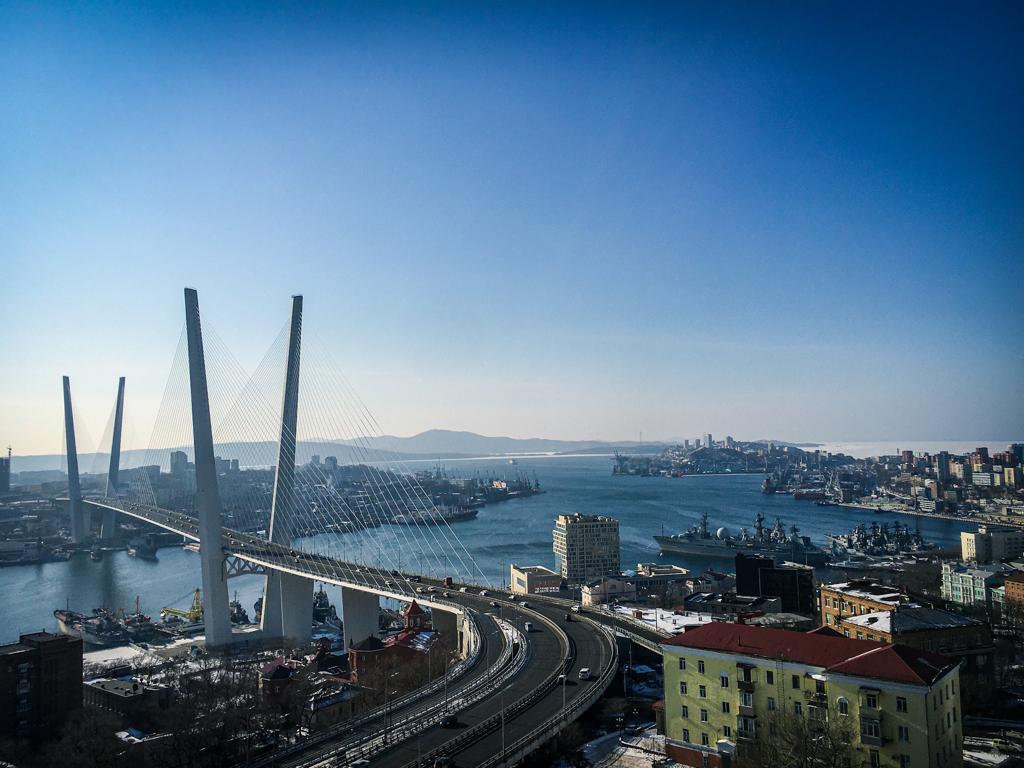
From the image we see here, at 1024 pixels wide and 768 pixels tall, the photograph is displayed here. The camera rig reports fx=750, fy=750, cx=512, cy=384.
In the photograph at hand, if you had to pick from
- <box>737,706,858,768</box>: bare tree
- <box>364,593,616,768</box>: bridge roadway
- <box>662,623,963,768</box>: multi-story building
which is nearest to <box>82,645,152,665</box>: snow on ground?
<box>364,593,616,768</box>: bridge roadway

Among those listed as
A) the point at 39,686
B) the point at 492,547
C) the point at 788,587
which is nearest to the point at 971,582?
the point at 788,587

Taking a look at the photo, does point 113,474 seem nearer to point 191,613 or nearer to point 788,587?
point 191,613

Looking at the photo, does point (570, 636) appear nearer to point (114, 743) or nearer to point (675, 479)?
point (114, 743)

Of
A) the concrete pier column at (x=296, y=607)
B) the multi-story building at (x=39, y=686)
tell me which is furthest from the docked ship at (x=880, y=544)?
the multi-story building at (x=39, y=686)

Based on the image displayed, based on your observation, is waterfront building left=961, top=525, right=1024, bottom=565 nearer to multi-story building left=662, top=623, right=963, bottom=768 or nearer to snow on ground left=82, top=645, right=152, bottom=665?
multi-story building left=662, top=623, right=963, bottom=768

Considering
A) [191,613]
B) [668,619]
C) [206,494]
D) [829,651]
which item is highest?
[206,494]

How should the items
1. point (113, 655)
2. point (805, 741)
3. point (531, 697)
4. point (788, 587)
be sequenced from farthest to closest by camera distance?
point (788, 587), point (113, 655), point (531, 697), point (805, 741)

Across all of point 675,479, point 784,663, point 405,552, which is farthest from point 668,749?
point 675,479

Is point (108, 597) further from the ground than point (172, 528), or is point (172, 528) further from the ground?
point (172, 528)
